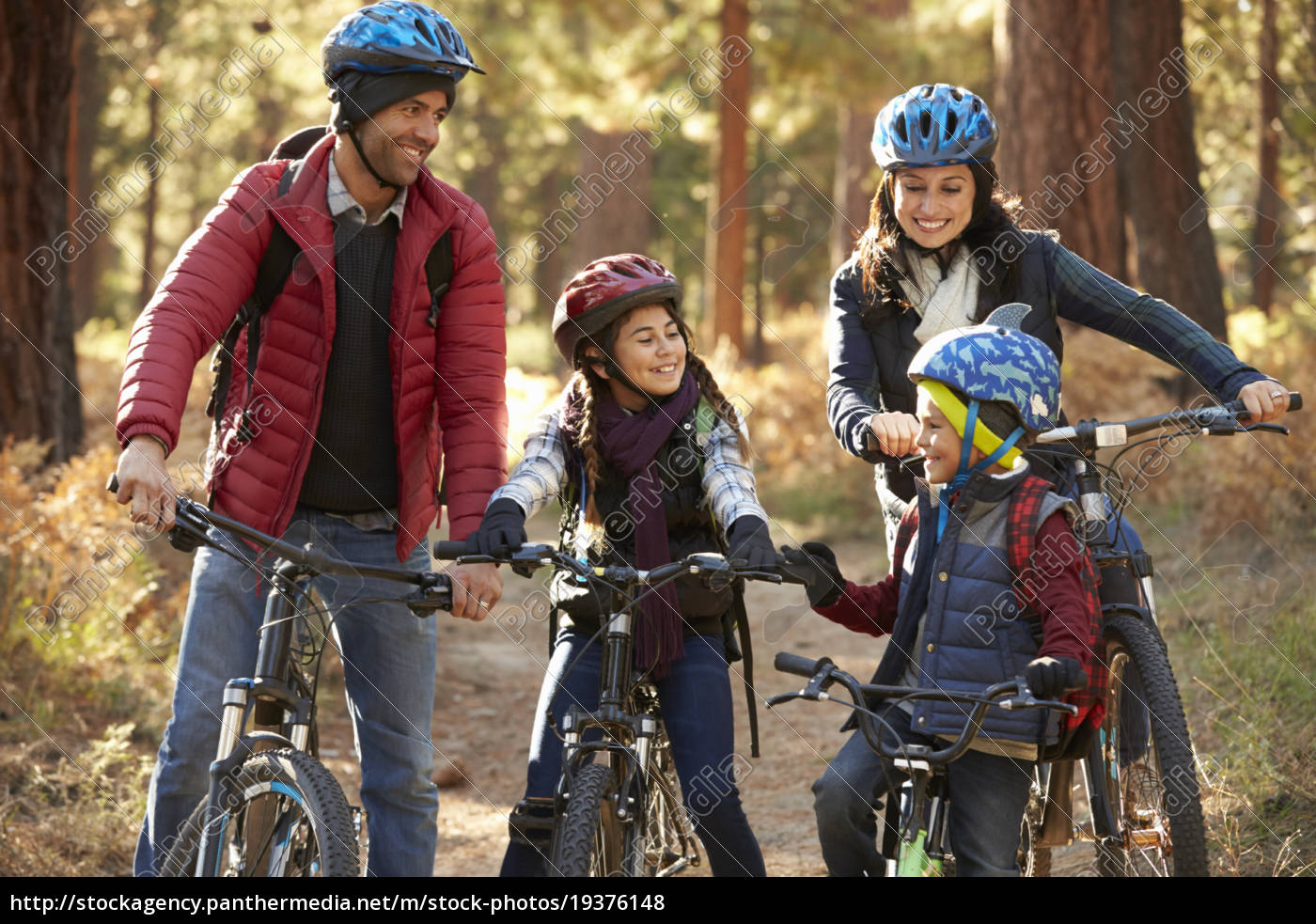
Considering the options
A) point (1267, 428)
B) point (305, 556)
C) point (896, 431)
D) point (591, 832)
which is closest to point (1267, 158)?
point (1267, 428)

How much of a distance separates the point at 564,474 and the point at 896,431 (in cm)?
98

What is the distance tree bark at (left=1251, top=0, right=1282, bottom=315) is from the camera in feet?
68.2

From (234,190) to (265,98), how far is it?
29.1 metres

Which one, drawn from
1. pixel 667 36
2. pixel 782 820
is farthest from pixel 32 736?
pixel 667 36

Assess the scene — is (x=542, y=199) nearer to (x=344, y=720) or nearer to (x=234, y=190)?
(x=344, y=720)

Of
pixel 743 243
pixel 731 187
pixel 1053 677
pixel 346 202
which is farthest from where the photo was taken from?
pixel 743 243

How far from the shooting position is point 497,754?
730 cm

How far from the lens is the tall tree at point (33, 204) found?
816cm

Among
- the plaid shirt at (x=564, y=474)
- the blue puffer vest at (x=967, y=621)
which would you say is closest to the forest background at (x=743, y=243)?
the blue puffer vest at (x=967, y=621)

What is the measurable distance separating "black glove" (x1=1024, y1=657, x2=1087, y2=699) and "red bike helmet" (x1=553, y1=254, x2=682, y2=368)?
152cm

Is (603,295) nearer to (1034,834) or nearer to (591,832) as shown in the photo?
(591,832)

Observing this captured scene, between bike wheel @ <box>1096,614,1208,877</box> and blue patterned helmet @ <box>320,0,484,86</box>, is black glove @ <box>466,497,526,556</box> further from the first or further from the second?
bike wheel @ <box>1096,614,1208,877</box>

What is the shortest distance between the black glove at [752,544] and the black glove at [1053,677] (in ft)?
2.10

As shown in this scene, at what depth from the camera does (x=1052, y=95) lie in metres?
11.1
